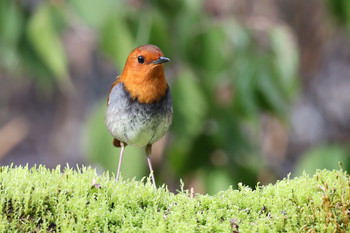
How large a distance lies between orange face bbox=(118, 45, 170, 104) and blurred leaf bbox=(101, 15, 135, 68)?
4.20 feet

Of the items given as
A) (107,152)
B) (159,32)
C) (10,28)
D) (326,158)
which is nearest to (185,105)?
(159,32)

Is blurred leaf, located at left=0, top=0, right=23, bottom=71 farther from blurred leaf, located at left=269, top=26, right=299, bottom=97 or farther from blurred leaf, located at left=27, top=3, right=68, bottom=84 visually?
blurred leaf, located at left=269, top=26, right=299, bottom=97

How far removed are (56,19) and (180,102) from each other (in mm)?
1189

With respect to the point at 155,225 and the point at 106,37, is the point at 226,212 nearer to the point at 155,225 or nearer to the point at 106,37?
the point at 155,225

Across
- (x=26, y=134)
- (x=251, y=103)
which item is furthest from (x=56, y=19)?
(x=26, y=134)

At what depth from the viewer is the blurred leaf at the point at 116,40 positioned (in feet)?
14.0

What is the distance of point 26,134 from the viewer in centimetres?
928

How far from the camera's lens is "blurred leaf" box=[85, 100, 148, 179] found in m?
4.35

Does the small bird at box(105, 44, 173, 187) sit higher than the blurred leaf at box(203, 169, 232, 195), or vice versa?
the blurred leaf at box(203, 169, 232, 195)

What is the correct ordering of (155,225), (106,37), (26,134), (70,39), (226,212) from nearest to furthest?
(155,225) → (226,212) → (106,37) → (70,39) → (26,134)

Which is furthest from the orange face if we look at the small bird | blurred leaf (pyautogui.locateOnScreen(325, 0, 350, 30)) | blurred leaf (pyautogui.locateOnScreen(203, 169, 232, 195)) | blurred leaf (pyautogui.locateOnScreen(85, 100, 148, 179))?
blurred leaf (pyautogui.locateOnScreen(325, 0, 350, 30))

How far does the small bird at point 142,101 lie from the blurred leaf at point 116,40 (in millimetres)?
1270

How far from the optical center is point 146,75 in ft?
9.59

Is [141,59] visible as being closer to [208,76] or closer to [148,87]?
[148,87]
